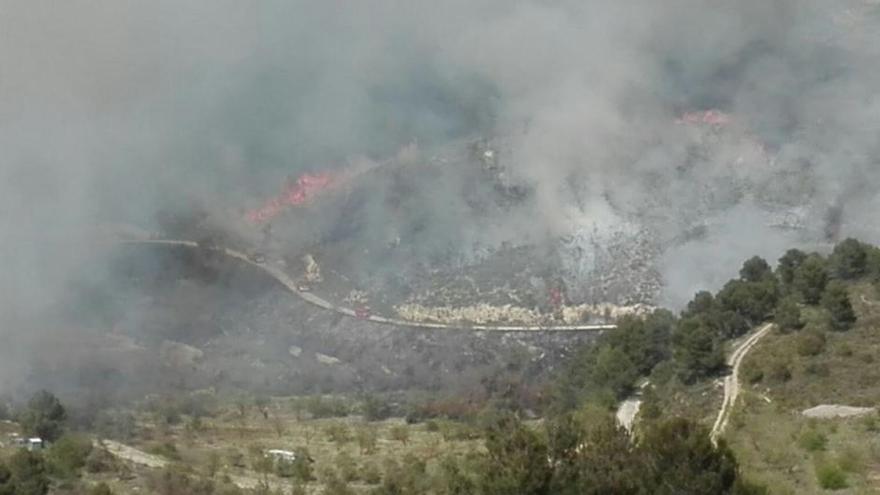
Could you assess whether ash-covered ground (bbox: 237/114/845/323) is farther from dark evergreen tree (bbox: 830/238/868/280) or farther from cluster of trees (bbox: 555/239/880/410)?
dark evergreen tree (bbox: 830/238/868/280)

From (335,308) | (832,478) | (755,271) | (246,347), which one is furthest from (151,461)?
(335,308)

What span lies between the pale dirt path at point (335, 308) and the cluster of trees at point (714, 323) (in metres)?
14.9

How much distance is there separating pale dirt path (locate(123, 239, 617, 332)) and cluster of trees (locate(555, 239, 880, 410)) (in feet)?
48.9

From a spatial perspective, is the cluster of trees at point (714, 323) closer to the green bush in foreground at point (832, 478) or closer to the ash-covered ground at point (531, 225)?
the green bush in foreground at point (832, 478)

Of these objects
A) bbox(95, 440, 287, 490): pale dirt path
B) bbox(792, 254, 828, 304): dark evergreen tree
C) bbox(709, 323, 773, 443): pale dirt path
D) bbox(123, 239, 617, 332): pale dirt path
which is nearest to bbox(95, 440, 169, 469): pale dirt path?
bbox(95, 440, 287, 490): pale dirt path

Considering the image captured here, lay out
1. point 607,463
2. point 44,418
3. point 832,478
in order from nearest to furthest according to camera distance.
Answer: point 607,463
point 832,478
point 44,418

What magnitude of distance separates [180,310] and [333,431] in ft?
154

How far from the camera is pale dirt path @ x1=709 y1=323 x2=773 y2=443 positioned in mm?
47138

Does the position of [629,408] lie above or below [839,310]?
below

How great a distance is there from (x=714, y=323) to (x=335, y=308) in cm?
4397

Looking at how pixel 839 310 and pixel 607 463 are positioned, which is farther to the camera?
pixel 839 310

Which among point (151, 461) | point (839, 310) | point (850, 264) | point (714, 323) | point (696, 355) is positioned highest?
point (850, 264)

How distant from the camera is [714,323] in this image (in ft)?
214

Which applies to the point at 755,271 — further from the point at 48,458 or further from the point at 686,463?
the point at 686,463
